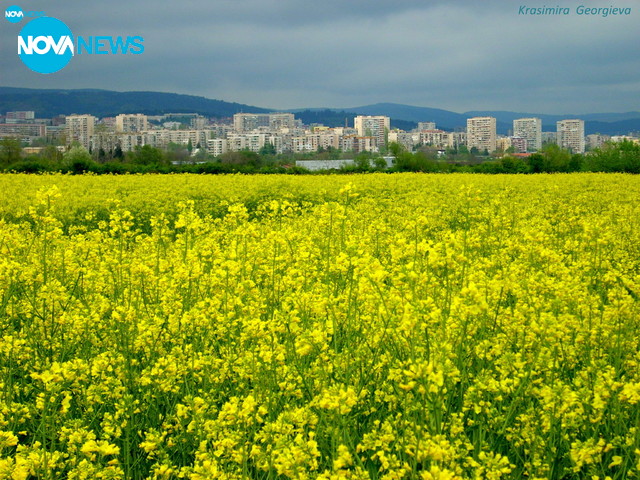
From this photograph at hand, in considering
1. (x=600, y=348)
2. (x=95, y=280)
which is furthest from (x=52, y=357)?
(x=600, y=348)

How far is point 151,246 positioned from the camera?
7762 mm

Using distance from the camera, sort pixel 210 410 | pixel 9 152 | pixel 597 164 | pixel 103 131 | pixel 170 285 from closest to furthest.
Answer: pixel 210 410 < pixel 170 285 < pixel 597 164 < pixel 9 152 < pixel 103 131

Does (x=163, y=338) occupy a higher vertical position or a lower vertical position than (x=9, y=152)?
lower

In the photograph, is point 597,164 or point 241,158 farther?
point 241,158

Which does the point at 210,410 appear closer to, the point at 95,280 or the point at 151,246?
the point at 95,280

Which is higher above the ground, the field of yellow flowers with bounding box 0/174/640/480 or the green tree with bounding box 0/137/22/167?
the green tree with bounding box 0/137/22/167

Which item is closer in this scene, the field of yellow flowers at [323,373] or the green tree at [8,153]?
the field of yellow flowers at [323,373]

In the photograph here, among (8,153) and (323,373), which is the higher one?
(8,153)

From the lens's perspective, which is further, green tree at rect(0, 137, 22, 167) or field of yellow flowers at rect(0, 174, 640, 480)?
green tree at rect(0, 137, 22, 167)

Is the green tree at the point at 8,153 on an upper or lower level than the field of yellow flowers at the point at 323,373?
upper

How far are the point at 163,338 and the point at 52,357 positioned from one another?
792 mm

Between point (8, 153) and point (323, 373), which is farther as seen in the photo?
point (8, 153)

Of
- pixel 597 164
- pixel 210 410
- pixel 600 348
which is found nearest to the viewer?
pixel 210 410

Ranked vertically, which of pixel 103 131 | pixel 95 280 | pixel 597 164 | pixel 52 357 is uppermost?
A: pixel 103 131
